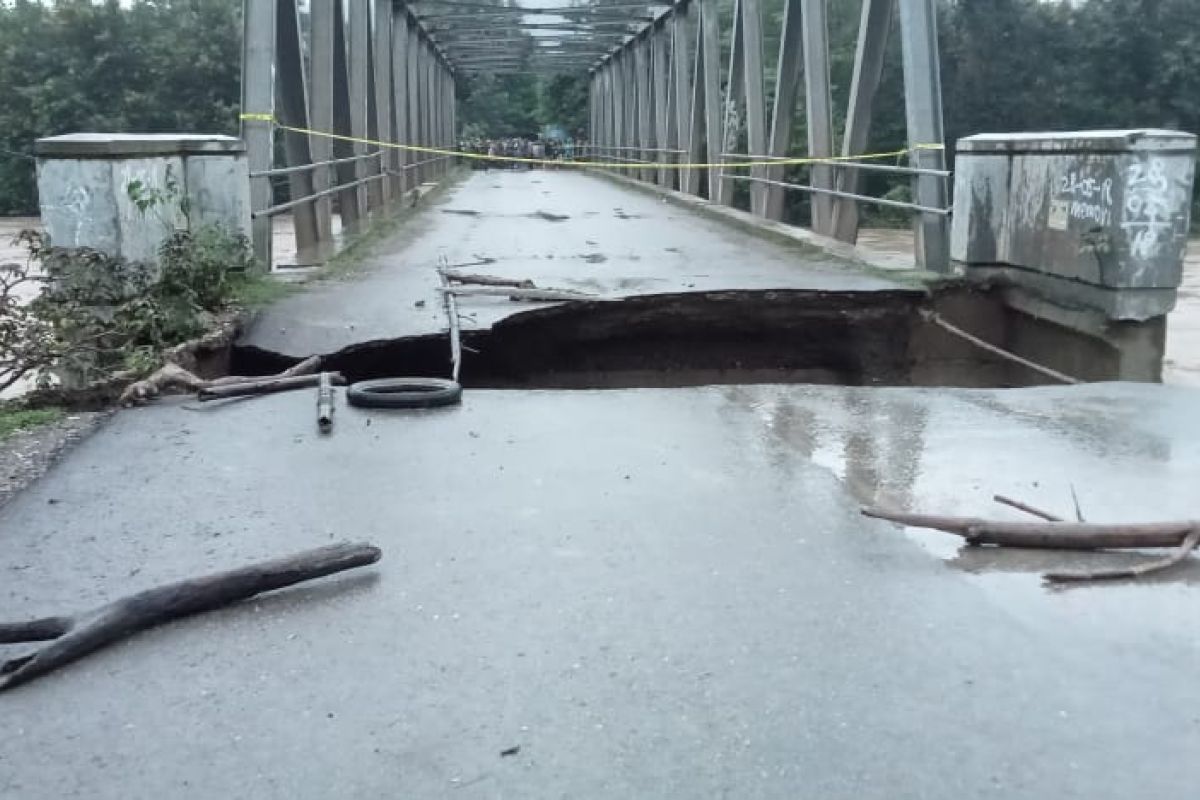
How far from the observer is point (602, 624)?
10.5ft

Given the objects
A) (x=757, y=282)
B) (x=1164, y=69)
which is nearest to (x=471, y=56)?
(x=1164, y=69)

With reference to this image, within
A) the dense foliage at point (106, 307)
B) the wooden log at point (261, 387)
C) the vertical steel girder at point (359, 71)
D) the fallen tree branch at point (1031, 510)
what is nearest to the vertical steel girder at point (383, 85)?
the vertical steel girder at point (359, 71)

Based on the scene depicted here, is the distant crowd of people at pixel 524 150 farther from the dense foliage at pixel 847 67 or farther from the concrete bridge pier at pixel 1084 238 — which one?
the concrete bridge pier at pixel 1084 238

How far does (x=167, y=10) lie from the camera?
138 ft

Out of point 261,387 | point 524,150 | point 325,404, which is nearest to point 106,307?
point 261,387

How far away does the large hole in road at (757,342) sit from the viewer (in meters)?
8.35

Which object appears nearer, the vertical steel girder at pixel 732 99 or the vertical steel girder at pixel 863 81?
the vertical steel girder at pixel 863 81

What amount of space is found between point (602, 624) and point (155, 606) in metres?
1.16

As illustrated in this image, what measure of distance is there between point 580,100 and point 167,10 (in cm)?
2707

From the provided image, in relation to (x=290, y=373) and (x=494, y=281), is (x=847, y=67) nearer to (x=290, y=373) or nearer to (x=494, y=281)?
(x=494, y=281)

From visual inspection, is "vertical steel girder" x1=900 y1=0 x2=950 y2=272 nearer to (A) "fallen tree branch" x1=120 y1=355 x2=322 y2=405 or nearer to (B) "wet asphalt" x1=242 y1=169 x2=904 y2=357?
(B) "wet asphalt" x1=242 y1=169 x2=904 y2=357

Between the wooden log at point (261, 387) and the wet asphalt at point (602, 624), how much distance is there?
19.1 inches

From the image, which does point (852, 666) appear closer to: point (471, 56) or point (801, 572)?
point (801, 572)

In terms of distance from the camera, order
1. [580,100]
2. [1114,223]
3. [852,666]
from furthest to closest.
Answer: [580,100] < [1114,223] < [852,666]
